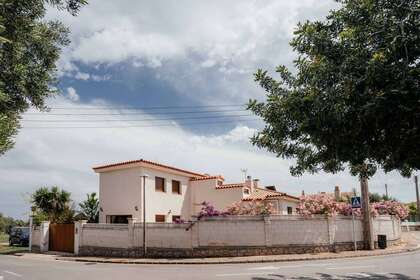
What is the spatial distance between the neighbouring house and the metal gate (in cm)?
295

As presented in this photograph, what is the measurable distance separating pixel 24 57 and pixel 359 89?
18.9ft

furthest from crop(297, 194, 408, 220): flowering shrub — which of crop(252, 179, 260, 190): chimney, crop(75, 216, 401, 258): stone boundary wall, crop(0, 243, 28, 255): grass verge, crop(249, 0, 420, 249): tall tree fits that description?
crop(0, 243, 28, 255): grass verge

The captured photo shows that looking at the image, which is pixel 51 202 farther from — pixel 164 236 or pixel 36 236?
pixel 164 236

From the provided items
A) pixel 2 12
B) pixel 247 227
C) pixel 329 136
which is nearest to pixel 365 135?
pixel 329 136

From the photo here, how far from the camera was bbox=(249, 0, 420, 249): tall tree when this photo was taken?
7219 mm

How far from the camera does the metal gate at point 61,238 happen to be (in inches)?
1165

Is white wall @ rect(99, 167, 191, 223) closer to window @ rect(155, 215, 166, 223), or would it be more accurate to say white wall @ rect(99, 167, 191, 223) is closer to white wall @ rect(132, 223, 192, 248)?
window @ rect(155, 215, 166, 223)

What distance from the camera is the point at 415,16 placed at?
734 cm

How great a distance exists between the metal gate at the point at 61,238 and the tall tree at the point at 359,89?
23244mm

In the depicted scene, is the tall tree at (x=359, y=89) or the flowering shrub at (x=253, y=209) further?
the flowering shrub at (x=253, y=209)

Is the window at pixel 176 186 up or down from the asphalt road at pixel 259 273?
up

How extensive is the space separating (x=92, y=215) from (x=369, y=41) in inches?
1169

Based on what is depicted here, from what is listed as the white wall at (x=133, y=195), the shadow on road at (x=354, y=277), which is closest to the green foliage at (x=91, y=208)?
the white wall at (x=133, y=195)

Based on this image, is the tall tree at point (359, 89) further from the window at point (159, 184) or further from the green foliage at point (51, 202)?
the green foliage at point (51, 202)
